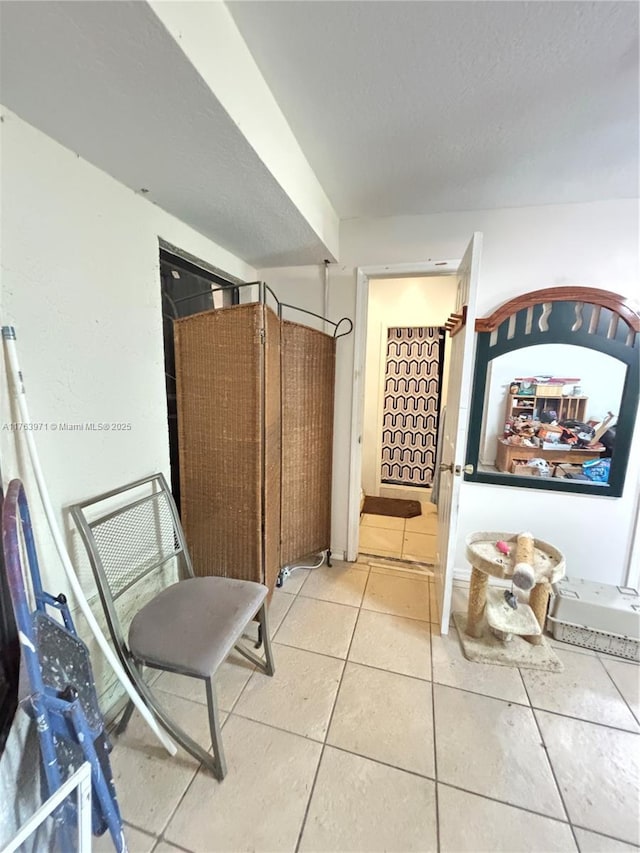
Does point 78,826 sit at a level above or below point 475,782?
above

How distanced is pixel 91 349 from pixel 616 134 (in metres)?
2.24

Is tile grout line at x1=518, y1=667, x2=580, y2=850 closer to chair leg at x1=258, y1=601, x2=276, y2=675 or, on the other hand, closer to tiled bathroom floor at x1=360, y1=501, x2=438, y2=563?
chair leg at x1=258, y1=601, x2=276, y2=675

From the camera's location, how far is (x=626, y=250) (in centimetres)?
189

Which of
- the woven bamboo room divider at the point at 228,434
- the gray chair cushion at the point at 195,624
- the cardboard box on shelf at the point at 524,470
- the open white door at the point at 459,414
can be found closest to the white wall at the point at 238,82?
the woven bamboo room divider at the point at 228,434

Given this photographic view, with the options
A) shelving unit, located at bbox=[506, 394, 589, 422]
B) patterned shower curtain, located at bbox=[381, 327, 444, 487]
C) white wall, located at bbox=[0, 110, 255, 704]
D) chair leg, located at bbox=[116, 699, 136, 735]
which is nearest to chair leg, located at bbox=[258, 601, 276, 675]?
chair leg, located at bbox=[116, 699, 136, 735]

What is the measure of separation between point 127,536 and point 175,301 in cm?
116

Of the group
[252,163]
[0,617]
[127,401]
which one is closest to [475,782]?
[0,617]

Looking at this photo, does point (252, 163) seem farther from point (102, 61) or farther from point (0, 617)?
point (0, 617)

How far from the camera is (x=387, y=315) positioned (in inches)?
141

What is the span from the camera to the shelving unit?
2.03 meters

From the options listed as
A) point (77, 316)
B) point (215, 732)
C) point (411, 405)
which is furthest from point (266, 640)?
point (411, 405)

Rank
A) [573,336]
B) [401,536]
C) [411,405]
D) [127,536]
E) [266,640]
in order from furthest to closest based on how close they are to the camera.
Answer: [411,405], [401,536], [573,336], [266,640], [127,536]

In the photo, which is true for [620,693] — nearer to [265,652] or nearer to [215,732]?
[265,652]

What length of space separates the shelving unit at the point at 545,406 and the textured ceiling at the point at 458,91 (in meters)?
1.11
